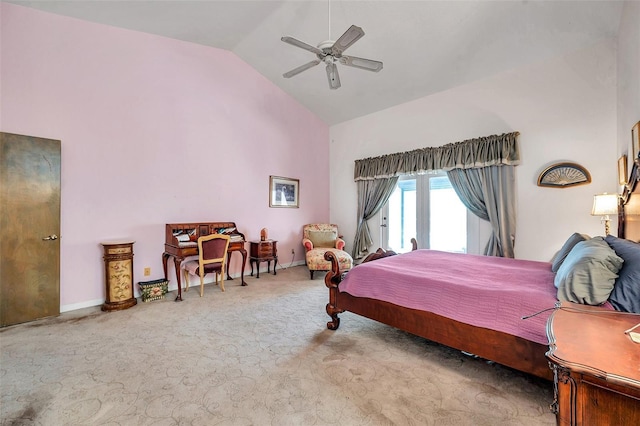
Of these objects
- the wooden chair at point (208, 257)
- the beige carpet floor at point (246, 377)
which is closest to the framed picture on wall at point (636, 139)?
the beige carpet floor at point (246, 377)

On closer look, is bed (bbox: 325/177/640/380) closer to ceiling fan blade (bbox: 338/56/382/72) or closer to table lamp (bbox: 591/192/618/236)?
table lamp (bbox: 591/192/618/236)

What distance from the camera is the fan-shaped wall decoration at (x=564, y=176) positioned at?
3.40 m

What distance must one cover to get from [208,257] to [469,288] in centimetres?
327

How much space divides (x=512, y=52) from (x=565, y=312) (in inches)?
152

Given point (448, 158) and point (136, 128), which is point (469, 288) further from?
point (136, 128)

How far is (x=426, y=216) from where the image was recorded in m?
4.89

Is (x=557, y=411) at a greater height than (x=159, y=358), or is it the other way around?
(x=557, y=411)

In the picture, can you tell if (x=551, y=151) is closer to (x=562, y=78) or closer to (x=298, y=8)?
(x=562, y=78)

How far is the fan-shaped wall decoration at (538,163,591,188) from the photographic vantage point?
3404 millimetres

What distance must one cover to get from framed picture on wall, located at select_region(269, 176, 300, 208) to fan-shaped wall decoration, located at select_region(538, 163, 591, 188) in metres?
4.14

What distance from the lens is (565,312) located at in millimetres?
1135

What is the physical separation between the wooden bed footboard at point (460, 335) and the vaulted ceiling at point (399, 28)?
3.12 meters

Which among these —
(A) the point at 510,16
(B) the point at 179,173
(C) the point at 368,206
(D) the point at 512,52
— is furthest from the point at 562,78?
(B) the point at 179,173

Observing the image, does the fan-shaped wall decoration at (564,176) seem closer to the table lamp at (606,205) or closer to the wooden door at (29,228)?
the table lamp at (606,205)
